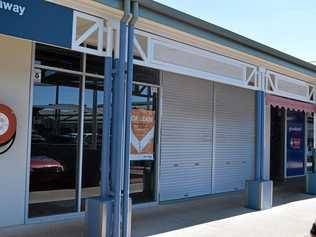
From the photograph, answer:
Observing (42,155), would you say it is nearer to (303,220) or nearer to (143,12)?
(143,12)

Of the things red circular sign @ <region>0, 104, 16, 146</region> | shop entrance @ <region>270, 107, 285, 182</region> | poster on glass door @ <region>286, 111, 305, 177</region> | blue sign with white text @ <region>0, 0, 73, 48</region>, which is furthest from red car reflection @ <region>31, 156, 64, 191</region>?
poster on glass door @ <region>286, 111, 305, 177</region>

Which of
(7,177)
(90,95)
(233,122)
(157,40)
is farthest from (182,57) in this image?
(233,122)

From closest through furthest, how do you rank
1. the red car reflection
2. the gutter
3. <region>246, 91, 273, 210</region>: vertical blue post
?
the gutter < the red car reflection < <region>246, 91, 273, 210</region>: vertical blue post

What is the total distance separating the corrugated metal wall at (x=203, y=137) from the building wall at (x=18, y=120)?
10.9 ft

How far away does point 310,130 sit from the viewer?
15.8 metres

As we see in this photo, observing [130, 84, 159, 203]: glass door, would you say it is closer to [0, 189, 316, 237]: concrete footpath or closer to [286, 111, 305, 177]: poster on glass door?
[0, 189, 316, 237]: concrete footpath

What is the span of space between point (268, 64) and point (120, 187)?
16.6 ft

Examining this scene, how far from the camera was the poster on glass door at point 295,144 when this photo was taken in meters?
14.5

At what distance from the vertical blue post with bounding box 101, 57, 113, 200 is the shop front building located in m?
0.10

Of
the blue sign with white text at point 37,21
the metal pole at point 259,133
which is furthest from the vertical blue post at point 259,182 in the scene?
the blue sign with white text at point 37,21

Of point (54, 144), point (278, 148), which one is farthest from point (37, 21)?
point (278, 148)

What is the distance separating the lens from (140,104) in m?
8.63

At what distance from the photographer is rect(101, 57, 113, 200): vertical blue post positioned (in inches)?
216

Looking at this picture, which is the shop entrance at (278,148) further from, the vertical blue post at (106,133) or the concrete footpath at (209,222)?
the vertical blue post at (106,133)
